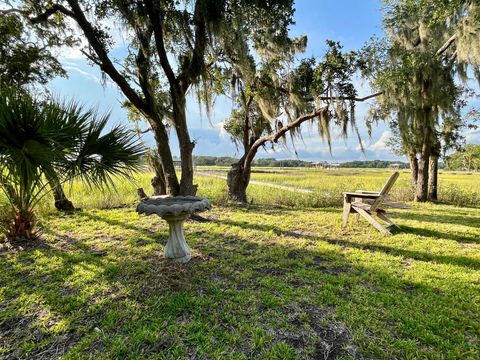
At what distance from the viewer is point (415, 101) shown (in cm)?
655

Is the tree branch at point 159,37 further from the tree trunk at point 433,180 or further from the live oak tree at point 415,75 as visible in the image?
the tree trunk at point 433,180

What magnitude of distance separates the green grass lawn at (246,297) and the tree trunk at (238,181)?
3.76m

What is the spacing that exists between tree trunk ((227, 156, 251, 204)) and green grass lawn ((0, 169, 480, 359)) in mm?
3758

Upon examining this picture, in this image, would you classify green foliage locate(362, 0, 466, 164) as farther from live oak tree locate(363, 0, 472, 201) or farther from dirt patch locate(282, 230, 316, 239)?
dirt patch locate(282, 230, 316, 239)

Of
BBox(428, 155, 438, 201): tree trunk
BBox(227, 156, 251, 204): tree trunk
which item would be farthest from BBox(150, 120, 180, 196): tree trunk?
BBox(428, 155, 438, 201): tree trunk

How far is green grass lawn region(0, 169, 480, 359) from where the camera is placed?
1601 mm

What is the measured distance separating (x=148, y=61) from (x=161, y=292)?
413cm

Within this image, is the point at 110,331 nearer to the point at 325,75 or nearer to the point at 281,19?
the point at 281,19

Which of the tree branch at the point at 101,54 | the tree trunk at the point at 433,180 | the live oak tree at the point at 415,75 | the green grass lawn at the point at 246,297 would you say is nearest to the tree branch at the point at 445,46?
the live oak tree at the point at 415,75

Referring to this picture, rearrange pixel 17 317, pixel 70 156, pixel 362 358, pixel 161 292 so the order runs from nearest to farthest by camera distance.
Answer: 1. pixel 362 358
2. pixel 17 317
3. pixel 161 292
4. pixel 70 156

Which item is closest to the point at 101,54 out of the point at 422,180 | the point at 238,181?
the point at 238,181

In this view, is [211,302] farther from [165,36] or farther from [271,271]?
[165,36]

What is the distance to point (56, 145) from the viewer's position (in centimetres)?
264

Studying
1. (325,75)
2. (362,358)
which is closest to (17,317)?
(362,358)
